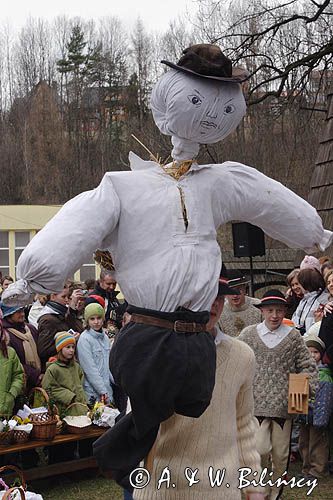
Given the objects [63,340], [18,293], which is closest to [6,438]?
[63,340]

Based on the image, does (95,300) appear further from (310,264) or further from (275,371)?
(275,371)

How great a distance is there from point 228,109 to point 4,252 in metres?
23.6

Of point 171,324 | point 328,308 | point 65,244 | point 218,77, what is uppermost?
point 218,77

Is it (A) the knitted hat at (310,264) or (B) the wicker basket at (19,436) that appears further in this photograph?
(A) the knitted hat at (310,264)

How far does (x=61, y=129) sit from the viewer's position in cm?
4544

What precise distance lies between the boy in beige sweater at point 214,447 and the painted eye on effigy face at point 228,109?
28.7 inches

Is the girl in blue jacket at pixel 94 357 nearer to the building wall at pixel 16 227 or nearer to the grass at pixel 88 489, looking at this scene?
the grass at pixel 88 489

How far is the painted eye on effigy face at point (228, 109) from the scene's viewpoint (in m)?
3.44

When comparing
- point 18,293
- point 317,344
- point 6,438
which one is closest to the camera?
point 18,293

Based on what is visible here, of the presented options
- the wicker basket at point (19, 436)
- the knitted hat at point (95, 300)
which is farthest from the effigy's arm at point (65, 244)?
the knitted hat at point (95, 300)

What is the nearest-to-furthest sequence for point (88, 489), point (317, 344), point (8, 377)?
point (8, 377) < point (88, 489) < point (317, 344)

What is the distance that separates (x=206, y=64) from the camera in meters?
3.38

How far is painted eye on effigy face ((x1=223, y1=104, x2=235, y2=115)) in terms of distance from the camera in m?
3.44

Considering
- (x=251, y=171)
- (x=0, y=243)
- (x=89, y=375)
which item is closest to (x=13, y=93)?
(x=0, y=243)
